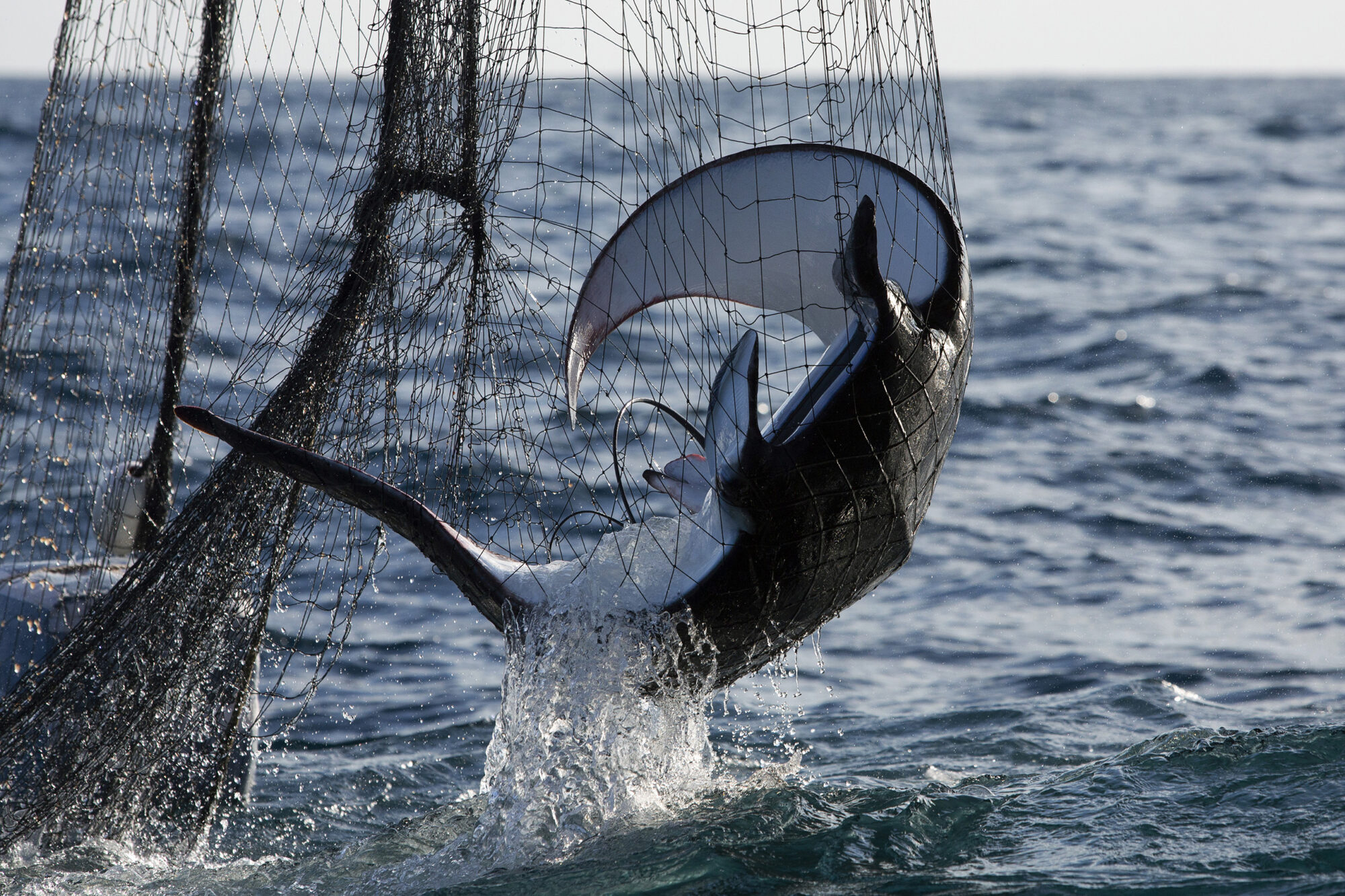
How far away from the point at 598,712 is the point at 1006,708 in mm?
2936

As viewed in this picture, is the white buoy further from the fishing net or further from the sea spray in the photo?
the sea spray

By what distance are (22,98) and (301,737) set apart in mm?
57355

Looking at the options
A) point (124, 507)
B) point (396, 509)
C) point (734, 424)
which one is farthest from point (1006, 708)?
point (124, 507)

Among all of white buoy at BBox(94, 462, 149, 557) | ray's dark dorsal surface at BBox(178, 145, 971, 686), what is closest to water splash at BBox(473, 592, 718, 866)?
ray's dark dorsal surface at BBox(178, 145, 971, 686)

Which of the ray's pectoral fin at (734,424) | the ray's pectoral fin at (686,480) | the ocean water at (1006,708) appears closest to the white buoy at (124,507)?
the ocean water at (1006,708)

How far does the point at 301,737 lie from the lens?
729 cm

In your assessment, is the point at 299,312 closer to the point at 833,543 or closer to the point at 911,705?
the point at 833,543

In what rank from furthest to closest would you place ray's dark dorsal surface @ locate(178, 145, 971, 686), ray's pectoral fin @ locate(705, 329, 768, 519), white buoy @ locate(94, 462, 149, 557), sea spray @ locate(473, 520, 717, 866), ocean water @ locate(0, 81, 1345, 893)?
1. white buoy @ locate(94, 462, 149, 557)
2. ocean water @ locate(0, 81, 1345, 893)
3. sea spray @ locate(473, 520, 717, 866)
4. ray's dark dorsal surface @ locate(178, 145, 971, 686)
5. ray's pectoral fin @ locate(705, 329, 768, 519)

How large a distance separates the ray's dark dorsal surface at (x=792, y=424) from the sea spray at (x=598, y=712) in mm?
118

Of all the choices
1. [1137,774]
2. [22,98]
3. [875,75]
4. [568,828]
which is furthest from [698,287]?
[22,98]

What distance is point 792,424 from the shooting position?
4605 mm

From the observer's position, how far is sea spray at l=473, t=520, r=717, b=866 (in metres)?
4.96

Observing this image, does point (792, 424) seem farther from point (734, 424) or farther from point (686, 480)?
point (686, 480)

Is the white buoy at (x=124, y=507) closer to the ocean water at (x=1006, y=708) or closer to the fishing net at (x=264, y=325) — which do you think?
the fishing net at (x=264, y=325)
